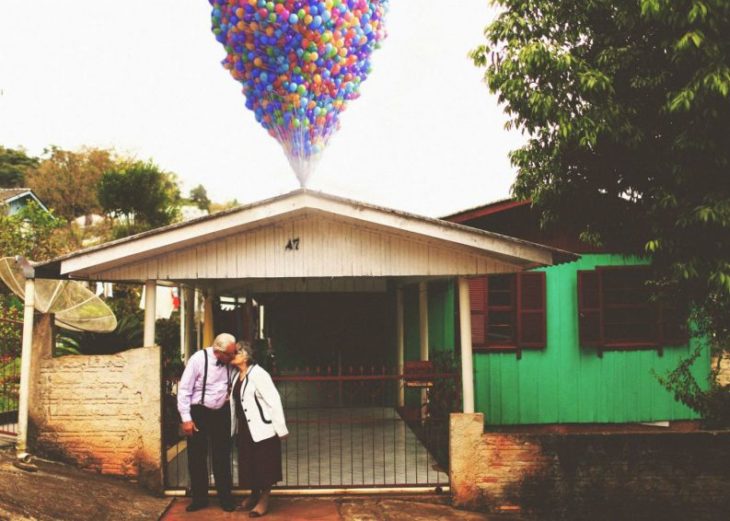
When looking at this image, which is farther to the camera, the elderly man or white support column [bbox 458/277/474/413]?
white support column [bbox 458/277/474/413]

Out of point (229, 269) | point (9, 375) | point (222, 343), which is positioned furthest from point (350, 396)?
point (9, 375)

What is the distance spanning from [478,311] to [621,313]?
2425 millimetres

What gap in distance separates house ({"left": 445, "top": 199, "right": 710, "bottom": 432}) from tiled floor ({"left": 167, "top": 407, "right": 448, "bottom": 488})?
6.51 ft

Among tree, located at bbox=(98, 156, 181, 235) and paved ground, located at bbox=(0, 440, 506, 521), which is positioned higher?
tree, located at bbox=(98, 156, 181, 235)

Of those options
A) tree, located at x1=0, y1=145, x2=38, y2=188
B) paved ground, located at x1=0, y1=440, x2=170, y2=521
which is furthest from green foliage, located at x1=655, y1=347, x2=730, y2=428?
tree, located at x1=0, y1=145, x2=38, y2=188

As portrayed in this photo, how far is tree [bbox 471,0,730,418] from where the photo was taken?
18.8ft

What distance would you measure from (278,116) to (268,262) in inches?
265

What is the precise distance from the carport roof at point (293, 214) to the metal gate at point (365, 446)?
1506 mm

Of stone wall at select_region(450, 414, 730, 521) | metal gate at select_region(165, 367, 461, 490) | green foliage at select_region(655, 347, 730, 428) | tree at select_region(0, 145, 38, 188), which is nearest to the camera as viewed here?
stone wall at select_region(450, 414, 730, 521)

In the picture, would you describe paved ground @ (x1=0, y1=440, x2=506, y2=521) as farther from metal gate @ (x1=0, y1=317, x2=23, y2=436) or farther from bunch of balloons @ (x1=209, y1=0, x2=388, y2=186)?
→ bunch of balloons @ (x1=209, y1=0, x2=388, y2=186)

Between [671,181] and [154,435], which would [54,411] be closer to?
[154,435]

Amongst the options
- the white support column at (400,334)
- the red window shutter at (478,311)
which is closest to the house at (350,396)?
the red window shutter at (478,311)

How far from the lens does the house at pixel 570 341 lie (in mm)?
11219

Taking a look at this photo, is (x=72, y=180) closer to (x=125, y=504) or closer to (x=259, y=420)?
(x=125, y=504)
